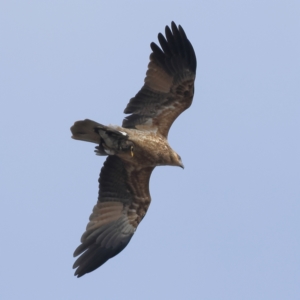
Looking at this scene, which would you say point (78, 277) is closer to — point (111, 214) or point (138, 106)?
point (111, 214)

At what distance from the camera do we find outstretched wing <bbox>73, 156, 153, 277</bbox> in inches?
608

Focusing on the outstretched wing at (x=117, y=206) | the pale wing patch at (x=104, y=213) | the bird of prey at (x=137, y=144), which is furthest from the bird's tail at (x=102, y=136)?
the pale wing patch at (x=104, y=213)

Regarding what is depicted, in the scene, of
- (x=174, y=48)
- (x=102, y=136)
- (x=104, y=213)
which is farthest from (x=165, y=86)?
(x=104, y=213)

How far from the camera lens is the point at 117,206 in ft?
51.8

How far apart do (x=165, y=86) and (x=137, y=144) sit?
1.06m

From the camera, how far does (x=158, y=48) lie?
15.4m

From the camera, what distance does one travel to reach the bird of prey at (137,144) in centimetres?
1502

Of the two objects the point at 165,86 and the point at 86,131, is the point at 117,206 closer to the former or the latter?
the point at 86,131

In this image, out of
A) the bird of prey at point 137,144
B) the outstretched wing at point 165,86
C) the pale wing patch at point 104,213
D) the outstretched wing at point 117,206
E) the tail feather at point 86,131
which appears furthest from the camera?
the pale wing patch at point 104,213

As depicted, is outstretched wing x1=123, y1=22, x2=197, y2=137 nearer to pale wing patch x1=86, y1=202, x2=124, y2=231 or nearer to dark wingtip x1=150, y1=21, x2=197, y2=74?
dark wingtip x1=150, y1=21, x2=197, y2=74

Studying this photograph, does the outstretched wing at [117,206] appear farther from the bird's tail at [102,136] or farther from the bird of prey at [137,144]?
the bird's tail at [102,136]

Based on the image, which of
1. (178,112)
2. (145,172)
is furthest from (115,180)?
(178,112)

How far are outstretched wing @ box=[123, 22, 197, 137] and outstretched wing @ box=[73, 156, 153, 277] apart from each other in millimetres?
806

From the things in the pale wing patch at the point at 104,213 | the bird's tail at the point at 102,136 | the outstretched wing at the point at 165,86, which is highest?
the outstretched wing at the point at 165,86
